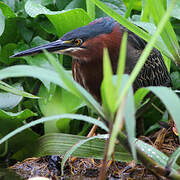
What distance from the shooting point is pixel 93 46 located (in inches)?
104

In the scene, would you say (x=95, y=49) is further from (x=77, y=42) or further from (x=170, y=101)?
(x=170, y=101)

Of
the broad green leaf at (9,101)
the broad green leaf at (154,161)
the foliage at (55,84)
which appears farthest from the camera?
the broad green leaf at (9,101)

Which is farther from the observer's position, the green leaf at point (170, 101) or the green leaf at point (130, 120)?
the green leaf at point (170, 101)

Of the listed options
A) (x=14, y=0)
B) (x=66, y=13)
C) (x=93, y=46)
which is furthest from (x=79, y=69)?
Answer: (x=14, y=0)

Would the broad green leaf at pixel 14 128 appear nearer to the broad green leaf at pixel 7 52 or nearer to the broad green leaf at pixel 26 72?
the broad green leaf at pixel 7 52

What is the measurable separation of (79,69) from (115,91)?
1574 mm

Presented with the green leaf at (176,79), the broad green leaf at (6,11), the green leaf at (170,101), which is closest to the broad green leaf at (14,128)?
the broad green leaf at (6,11)

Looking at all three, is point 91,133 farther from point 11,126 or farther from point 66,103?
point 11,126

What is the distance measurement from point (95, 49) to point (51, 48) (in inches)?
16.5

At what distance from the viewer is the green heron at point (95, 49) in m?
2.45

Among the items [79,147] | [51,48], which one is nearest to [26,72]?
[51,48]

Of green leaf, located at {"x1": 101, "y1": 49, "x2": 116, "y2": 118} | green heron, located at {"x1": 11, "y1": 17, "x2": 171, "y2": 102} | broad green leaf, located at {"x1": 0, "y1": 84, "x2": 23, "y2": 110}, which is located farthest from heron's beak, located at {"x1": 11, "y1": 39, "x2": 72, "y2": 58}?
green leaf, located at {"x1": 101, "y1": 49, "x2": 116, "y2": 118}

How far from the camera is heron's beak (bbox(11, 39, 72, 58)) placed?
7.58 ft

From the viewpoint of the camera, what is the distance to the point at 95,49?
2.65 m
